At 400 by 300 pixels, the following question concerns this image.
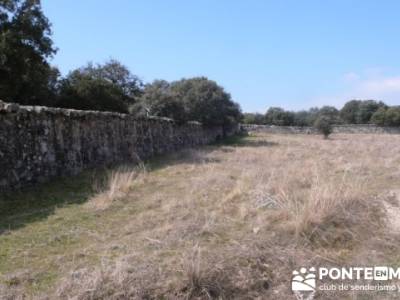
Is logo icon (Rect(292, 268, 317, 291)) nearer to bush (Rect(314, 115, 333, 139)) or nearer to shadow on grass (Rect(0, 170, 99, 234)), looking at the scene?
shadow on grass (Rect(0, 170, 99, 234))

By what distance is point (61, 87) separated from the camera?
71.6 ft

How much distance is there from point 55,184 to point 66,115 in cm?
Answer: 184

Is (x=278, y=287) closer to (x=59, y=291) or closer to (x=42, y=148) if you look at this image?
(x=59, y=291)

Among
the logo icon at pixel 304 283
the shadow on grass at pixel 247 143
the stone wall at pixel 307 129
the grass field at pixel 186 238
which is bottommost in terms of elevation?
the stone wall at pixel 307 129

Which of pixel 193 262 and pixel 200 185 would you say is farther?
pixel 200 185

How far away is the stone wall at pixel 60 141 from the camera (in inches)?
282

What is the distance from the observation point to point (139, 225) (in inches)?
200

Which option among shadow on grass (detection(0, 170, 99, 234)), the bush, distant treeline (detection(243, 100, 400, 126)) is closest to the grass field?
shadow on grass (detection(0, 170, 99, 234))

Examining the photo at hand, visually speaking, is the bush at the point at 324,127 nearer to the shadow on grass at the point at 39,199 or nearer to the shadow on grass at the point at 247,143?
the shadow on grass at the point at 247,143

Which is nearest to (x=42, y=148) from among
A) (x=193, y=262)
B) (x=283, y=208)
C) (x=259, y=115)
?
(x=283, y=208)

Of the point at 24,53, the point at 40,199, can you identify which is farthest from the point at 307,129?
the point at 40,199

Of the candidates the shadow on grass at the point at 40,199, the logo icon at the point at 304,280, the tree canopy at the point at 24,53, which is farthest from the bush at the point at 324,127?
the logo icon at the point at 304,280

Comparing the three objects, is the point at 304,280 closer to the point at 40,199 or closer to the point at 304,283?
the point at 304,283

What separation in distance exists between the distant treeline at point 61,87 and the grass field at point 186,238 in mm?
10360
